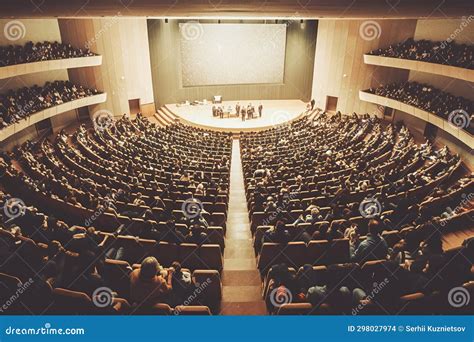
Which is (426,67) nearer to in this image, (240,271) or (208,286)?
(240,271)

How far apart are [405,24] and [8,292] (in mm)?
20123

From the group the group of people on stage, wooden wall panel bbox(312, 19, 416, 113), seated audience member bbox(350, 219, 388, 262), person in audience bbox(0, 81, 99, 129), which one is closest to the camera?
seated audience member bbox(350, 219, 388, 262)

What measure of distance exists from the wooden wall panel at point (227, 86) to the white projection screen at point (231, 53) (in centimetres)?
40

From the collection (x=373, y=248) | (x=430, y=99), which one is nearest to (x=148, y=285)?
(x=373, y=248)

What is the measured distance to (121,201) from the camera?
718 centimetres

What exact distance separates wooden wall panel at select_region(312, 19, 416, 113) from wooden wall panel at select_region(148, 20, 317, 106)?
1512 millimetres

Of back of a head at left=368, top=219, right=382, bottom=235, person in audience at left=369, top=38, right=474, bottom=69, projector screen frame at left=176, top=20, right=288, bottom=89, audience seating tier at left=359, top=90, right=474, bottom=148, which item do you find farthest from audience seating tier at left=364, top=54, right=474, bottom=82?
back of a head at left=368, top=219, right=382, bottom=235

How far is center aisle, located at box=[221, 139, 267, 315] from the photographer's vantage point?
4.64m

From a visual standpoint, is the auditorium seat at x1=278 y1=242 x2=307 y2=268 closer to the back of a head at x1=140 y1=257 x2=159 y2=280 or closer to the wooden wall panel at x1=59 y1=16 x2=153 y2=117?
the back of a head at x1=140 y1=257 x2=159 y2=280

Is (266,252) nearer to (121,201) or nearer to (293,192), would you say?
(293,192)

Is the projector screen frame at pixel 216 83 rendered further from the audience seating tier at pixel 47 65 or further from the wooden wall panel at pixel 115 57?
the audience seating tier at pixel 47 65

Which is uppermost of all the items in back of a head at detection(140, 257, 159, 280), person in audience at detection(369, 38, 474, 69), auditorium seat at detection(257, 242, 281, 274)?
person in audience at detection(369, 38, 474, 69)

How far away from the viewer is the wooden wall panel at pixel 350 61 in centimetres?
1784

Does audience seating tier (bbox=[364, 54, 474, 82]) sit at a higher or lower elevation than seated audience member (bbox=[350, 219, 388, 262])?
higher
